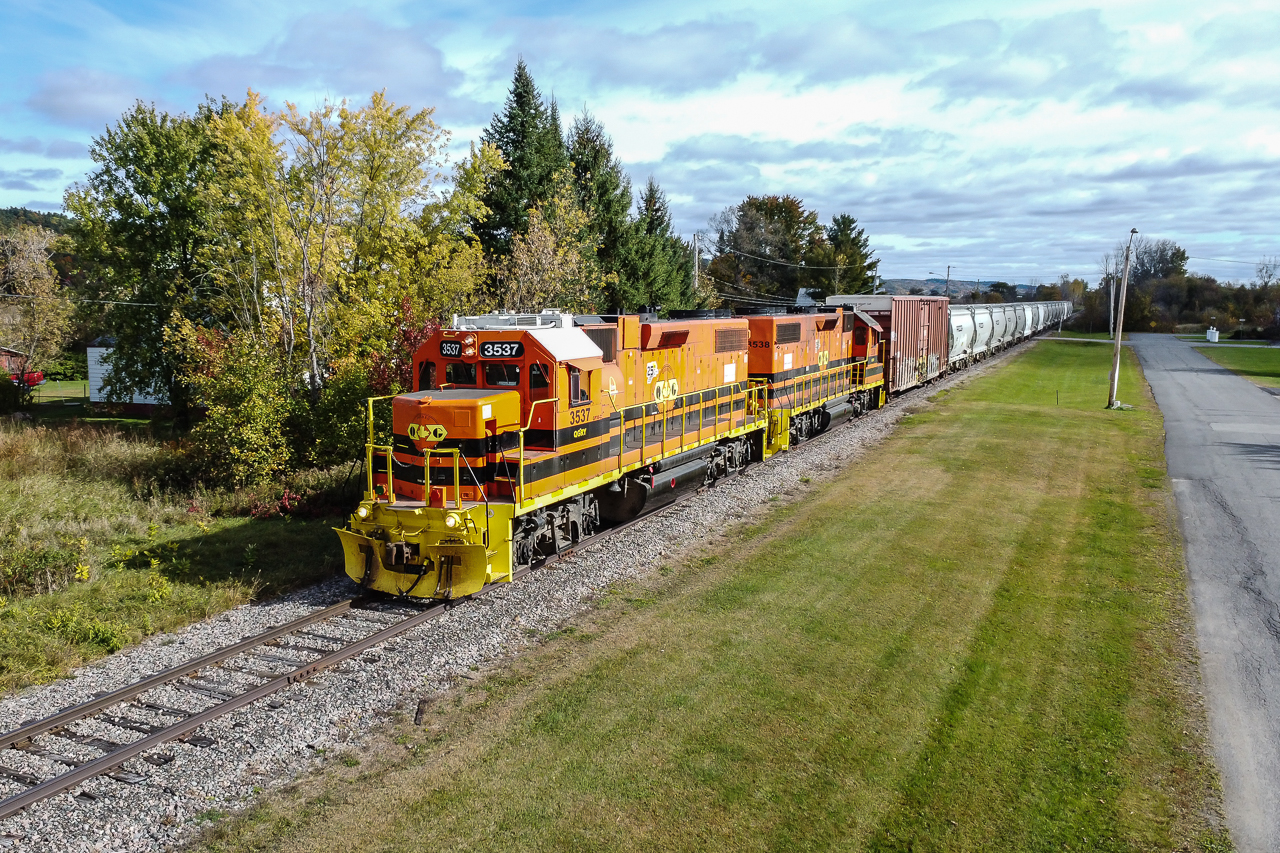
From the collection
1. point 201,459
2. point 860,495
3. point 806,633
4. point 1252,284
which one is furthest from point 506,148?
point 1252,284

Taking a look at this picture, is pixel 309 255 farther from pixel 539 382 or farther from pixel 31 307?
pixel 31 307

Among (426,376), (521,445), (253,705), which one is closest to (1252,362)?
(426,376)

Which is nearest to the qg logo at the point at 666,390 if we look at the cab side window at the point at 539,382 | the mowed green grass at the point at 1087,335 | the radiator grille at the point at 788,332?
the cab side window at the point at 539,382

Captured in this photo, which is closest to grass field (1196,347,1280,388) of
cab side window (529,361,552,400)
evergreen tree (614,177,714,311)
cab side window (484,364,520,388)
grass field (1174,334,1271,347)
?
grass field (1174,334,1271,347)

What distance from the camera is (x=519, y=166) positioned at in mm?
33844

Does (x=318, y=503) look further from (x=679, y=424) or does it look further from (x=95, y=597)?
(x=679, y=424)

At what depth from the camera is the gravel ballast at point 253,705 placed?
6.70 m

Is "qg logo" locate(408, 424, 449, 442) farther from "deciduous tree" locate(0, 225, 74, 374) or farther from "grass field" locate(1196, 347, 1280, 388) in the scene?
"grass field" locate(1196, 347, 1280, 388)

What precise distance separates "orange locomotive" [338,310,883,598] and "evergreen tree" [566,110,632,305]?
2315cm


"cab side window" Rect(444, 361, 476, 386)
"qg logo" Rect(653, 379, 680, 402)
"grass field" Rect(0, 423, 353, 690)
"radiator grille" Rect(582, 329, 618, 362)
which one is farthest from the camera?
"qg logo" Rect(653, 379, 680, 402)

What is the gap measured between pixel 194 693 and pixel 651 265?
34192 mm

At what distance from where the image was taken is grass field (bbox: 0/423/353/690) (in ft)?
33.6

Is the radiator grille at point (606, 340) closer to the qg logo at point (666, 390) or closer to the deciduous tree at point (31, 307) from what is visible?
the qg logo at point (666, 390)

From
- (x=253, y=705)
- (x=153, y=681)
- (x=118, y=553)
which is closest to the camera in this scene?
(x=253, y=705)
